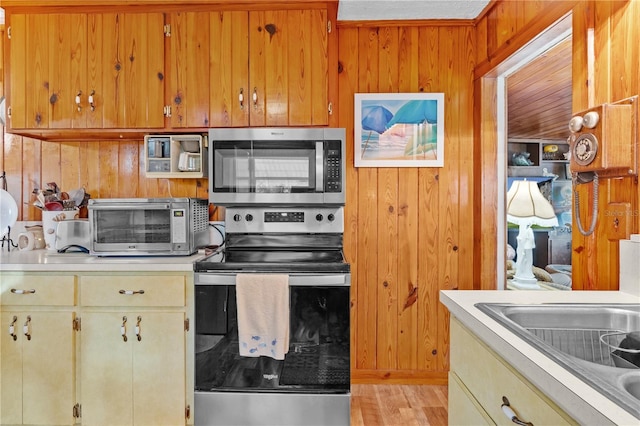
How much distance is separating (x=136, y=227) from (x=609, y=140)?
2.12 m

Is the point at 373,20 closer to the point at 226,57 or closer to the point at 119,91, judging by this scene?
the point at 226,57

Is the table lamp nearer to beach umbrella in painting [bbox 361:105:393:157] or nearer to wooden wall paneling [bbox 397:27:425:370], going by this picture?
wooden wall paneling [bbox 397:27:425:370]

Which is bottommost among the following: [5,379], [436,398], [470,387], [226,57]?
[436,398]

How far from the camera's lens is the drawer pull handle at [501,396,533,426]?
75 centimetres

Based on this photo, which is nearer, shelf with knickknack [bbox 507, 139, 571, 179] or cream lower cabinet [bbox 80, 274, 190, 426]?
cream lower cabinet [bbox 80, 274, 190, 426]

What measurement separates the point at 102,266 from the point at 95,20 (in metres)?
1.41

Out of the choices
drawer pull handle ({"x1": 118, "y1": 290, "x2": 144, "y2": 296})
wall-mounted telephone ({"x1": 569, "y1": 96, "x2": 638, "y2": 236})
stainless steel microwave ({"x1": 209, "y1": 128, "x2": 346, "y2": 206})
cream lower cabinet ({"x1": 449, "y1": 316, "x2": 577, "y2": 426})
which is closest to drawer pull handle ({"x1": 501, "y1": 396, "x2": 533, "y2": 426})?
cream lower cabinet ({"x1": 449, "y1": 316, "x2": 577, "y2": 426})

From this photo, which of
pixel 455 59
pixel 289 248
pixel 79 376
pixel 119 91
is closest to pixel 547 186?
pixel 455 59

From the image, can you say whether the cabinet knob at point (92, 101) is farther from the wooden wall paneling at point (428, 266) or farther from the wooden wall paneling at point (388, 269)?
the wooden wall paneling at point (428, 266)

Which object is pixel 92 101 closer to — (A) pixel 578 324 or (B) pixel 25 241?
(B) pixel 25 241

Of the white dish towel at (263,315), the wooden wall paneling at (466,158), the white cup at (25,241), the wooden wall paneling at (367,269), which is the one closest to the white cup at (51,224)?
the white cup at (25,241)

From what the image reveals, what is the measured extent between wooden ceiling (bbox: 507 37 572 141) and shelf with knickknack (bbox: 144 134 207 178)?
6.48ft

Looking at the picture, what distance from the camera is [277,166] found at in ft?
6.89

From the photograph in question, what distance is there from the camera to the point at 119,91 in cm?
220
